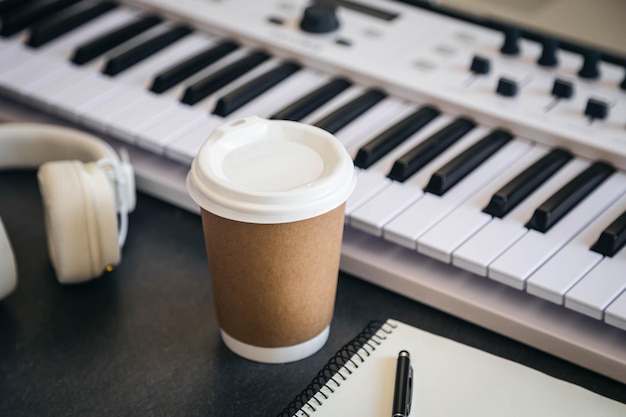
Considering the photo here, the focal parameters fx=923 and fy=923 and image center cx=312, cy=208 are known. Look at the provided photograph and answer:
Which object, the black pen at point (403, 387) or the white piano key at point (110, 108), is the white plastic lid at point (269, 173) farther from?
the white piano key at point (110, 108)

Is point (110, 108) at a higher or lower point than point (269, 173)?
lower

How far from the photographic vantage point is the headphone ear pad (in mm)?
919

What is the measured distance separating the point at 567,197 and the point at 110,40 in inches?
27.6

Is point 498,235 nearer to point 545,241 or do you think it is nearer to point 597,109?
point 545,241

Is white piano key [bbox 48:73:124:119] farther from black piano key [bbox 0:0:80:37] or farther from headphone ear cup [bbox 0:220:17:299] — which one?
headphone ear cup [bbox 0:220:17:299]

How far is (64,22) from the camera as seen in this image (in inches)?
54.3

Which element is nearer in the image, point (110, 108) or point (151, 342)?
point (151, 342)

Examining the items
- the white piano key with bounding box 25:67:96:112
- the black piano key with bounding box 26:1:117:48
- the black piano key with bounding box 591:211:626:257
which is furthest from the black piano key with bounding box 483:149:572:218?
the black piano key with bounding box 26:1:117:48

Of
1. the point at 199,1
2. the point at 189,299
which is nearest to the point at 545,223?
the point at 189,299

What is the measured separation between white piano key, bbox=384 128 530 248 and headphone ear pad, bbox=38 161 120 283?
0.96 feet

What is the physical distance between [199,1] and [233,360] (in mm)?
660

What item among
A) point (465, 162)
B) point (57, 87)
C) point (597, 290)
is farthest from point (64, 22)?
point (597, 290)

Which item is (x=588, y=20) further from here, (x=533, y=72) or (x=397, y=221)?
(x=397, y=221)

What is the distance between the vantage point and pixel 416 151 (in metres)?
1.09
